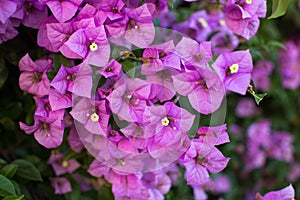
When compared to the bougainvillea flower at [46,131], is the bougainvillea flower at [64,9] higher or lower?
higher

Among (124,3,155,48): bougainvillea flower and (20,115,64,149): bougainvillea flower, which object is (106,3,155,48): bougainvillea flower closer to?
(124,3,155,48): bougainvillea flower

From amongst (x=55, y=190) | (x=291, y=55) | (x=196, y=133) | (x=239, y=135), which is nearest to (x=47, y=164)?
(x=55, y=190)

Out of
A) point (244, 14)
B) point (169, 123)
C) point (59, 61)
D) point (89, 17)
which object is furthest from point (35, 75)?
point (244, 14)

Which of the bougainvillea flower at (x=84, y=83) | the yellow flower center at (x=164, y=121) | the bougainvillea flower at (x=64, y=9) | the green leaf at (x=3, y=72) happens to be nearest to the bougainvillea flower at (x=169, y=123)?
the yellow flower center at (x=164, y=121)

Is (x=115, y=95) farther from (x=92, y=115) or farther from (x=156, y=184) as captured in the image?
(x=156, y=184)

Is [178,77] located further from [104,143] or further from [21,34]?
[21,34]

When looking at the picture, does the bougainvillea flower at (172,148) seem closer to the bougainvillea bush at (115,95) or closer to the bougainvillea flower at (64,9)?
the bougainvillea bush at (115,95)

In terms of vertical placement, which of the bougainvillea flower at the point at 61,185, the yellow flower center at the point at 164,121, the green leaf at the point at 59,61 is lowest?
the bougainvillea flower at the point at 61,185
